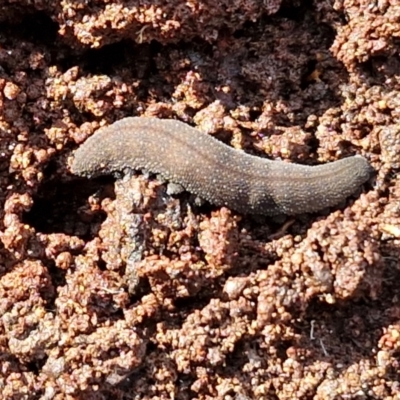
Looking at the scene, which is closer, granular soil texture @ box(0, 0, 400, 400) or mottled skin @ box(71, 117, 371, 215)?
granular soil texture @ box(0, 0, 400, 400)

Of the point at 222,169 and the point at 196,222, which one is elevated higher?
the point at 222,169

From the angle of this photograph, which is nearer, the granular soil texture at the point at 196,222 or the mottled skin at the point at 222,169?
the granular soil texture at the point at 196,222

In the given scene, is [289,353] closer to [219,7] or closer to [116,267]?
[116,267]

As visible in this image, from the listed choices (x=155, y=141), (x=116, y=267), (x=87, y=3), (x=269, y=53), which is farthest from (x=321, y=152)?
(x=87, y=3)
